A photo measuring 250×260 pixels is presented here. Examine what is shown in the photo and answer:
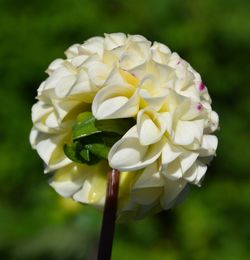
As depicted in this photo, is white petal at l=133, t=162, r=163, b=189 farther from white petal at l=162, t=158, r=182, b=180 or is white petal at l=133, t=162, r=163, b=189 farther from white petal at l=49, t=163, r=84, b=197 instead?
white petal at l=49, t=163, r=84, b=197

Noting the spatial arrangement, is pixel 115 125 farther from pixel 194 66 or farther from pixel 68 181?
pixel 194 66

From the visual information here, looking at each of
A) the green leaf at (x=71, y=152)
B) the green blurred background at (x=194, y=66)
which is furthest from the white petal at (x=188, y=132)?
the green blurred background at (x=194, y=66)

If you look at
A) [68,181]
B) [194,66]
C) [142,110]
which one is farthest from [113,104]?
[194,66]

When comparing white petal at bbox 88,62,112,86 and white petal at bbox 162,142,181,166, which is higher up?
white petal at bbox 88,62,112,86

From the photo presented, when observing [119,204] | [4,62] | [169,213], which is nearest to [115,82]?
[119,204]

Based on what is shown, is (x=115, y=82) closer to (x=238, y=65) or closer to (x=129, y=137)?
(x=129, y=137)

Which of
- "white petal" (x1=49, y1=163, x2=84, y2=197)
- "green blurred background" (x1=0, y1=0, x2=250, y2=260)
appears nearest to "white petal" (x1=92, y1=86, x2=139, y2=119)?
"white petal" (x1=49, y1=163, x2=84, y2=197)

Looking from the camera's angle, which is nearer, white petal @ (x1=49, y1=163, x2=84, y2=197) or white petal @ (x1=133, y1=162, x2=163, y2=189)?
white petal @ (x1=133, y1=162, x2=163, y2=189)
